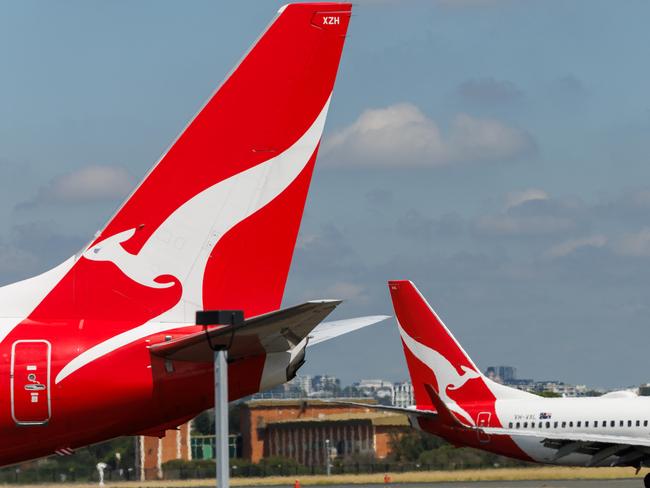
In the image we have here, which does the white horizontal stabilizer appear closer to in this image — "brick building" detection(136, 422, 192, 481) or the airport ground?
the airport ground

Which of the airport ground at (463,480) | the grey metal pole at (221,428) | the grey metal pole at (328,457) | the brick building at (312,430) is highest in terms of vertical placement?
the brick building at (312,430)

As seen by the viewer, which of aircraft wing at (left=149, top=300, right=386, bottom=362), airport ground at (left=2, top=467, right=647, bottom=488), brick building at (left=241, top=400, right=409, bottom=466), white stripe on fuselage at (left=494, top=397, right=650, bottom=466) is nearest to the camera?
aircraft wing at (left=149, top=300, right=386, bottom=362)

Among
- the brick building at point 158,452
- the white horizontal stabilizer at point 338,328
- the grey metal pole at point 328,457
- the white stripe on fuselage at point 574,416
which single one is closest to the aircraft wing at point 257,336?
the white horizontal stabilizer at point 338,328

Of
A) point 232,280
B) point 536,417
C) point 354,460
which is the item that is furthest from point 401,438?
point 232,280

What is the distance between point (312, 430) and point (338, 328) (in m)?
46.5

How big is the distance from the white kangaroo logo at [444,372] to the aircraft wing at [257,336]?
2911 cm

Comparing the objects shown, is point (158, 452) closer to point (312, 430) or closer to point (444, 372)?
point (312, 430)

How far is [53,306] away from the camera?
1348 cm

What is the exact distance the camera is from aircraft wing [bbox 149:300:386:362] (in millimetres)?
11461

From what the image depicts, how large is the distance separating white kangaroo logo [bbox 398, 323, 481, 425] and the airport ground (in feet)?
12.3

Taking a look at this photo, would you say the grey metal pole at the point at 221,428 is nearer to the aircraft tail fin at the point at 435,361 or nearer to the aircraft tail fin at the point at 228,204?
the aircraft tail fin at the point at 228,204

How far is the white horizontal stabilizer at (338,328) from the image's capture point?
45.3 ft

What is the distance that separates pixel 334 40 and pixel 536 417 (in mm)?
28703

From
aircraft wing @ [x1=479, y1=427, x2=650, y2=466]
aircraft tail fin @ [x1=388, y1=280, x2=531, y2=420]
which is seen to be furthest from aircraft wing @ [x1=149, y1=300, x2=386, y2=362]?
aircraft tail fin @ [x1=388, y1=280, x2=531, y2=420]
